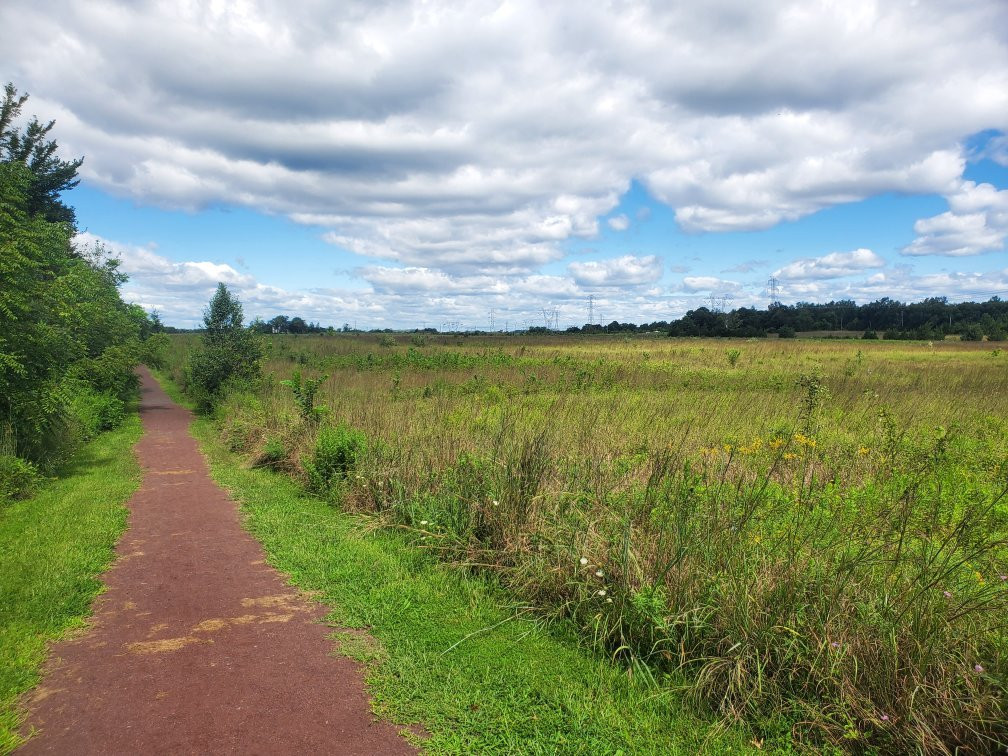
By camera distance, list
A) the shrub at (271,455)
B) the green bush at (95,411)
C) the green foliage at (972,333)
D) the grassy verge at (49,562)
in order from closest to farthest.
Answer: the grassy verge at (49,562) < the shrub at (271,455) < the green bush at (95,411) < the green foliage at (972,333)

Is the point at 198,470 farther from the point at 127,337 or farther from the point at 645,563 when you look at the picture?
the point at 127,337

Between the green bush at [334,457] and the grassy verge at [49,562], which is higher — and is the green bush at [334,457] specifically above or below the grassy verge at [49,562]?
above

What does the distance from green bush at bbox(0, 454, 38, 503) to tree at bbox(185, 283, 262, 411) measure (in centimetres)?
1083

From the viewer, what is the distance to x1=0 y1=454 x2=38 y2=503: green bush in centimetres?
877

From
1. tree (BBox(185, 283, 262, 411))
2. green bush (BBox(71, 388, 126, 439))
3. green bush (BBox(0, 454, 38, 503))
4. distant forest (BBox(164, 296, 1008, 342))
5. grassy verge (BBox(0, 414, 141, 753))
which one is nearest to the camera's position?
grassy verge (BBox(0, 414, 141, 753))

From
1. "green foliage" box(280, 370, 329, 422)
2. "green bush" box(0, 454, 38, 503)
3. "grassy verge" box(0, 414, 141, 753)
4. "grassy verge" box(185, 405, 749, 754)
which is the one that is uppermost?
"green foliage" box(280, 370, 329, 422)

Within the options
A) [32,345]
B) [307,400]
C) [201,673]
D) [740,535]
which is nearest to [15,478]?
[32,345]

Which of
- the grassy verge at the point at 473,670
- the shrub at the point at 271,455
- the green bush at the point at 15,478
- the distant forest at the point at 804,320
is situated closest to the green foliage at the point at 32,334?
the green bush at the point at 15,478

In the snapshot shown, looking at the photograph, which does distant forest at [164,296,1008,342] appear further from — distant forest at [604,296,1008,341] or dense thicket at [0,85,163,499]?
dense thicket at [0,85,163,499]

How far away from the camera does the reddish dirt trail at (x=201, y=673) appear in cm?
350

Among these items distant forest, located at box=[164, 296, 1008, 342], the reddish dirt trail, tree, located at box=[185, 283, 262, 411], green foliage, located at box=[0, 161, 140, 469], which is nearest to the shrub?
green foliage, located at box=[0, 161, 140, 469]

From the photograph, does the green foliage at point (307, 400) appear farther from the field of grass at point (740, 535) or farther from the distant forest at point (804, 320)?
the distant forest at point (804, 320)

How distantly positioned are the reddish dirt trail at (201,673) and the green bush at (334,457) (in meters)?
2.34

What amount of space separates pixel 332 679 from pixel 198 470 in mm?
9077
